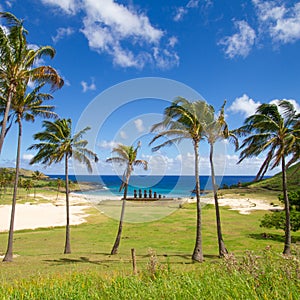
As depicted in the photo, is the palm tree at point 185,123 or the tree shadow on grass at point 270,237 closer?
the palm tree at point 185,123

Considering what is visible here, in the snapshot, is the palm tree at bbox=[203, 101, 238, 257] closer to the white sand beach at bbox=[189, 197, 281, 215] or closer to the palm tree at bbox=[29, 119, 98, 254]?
the palm tree at bbox=[29, 119, 98, 254]

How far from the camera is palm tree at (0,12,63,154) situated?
544 inches

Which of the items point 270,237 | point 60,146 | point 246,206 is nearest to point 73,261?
point 60,146

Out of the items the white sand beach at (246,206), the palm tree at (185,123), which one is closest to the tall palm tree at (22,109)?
the palm tree at (185,123)

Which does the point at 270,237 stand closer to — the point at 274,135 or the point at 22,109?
the point at 274,135

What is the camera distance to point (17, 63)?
1427 cm

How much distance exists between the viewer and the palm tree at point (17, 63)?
1382cm

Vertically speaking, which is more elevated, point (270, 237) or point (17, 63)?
point (17, 63)

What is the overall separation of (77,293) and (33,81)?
1337 cm

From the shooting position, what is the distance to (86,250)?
20984 mm

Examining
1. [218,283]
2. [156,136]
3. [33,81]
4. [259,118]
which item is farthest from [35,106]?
[218,283]

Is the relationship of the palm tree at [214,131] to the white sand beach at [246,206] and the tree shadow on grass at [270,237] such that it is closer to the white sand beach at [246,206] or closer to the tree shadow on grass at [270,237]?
the tree shadow on grass at [270,237]

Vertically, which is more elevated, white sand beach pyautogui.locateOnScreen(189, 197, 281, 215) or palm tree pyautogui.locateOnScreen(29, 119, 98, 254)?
palm tree pyautogui.locateOnScreen(29, 119, 98, 254)

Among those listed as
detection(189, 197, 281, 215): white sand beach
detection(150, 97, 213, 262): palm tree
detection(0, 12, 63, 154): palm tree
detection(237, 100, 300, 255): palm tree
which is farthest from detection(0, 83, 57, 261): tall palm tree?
detection(189, 197, 281, 215): white sand beach
